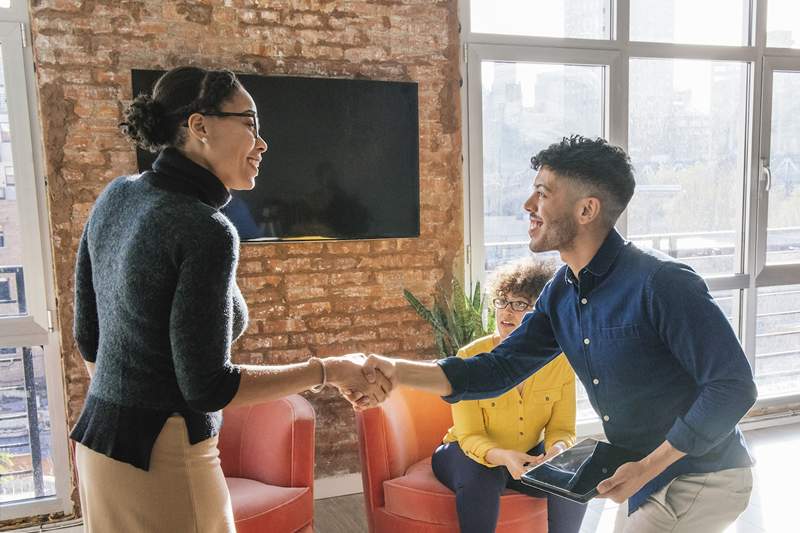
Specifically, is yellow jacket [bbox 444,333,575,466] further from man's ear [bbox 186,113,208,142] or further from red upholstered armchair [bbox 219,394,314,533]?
man's ear [bbox 186,113,208,142]

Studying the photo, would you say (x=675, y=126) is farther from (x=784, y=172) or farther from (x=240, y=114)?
(x=240, y=114)

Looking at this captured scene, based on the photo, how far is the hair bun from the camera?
4.91ft

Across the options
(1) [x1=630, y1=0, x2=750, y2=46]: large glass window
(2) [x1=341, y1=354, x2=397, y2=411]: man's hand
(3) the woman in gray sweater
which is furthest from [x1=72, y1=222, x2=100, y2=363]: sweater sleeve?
(1) [x1=630, y1=0, x2=750, y2=46]: large glass window

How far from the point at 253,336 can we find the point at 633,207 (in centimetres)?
244

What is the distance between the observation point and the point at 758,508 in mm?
3377

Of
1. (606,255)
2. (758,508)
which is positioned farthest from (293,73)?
(758,508)

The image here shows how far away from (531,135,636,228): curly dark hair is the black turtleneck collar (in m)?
0.86

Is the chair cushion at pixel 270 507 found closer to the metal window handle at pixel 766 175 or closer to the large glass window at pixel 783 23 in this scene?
the metal window handle at pixel 766 175

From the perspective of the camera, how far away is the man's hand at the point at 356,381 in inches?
71.6

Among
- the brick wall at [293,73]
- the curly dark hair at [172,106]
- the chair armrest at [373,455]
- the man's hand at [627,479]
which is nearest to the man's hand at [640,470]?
the man's hand at [627,479]

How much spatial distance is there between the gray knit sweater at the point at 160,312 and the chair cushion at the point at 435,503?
4.13ft

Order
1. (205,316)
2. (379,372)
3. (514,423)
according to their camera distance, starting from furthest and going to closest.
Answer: (514,423) < (379,372) < (205,316)

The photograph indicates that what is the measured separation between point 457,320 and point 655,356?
194cm

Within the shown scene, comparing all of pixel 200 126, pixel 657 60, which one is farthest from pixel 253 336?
pixel 657 60
